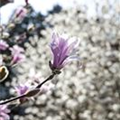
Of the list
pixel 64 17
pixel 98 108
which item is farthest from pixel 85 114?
pixel 64 17

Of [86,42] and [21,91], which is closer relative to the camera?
[21,91]

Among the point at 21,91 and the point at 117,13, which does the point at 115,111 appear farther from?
the point at 21,91

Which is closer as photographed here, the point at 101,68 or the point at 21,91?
the point at 21,91

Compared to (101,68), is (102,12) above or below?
above

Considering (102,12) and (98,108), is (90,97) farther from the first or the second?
(102,12)

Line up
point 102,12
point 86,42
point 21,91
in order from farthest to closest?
point 86,42
point 102,12
point 21,91

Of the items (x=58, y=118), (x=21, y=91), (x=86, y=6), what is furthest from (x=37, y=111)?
(x=21, y=91)

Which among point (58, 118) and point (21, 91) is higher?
point (21, 91)

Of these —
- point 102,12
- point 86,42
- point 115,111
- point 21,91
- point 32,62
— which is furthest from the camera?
point 32,62

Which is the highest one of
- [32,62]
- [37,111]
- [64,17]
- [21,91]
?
[21,91]
